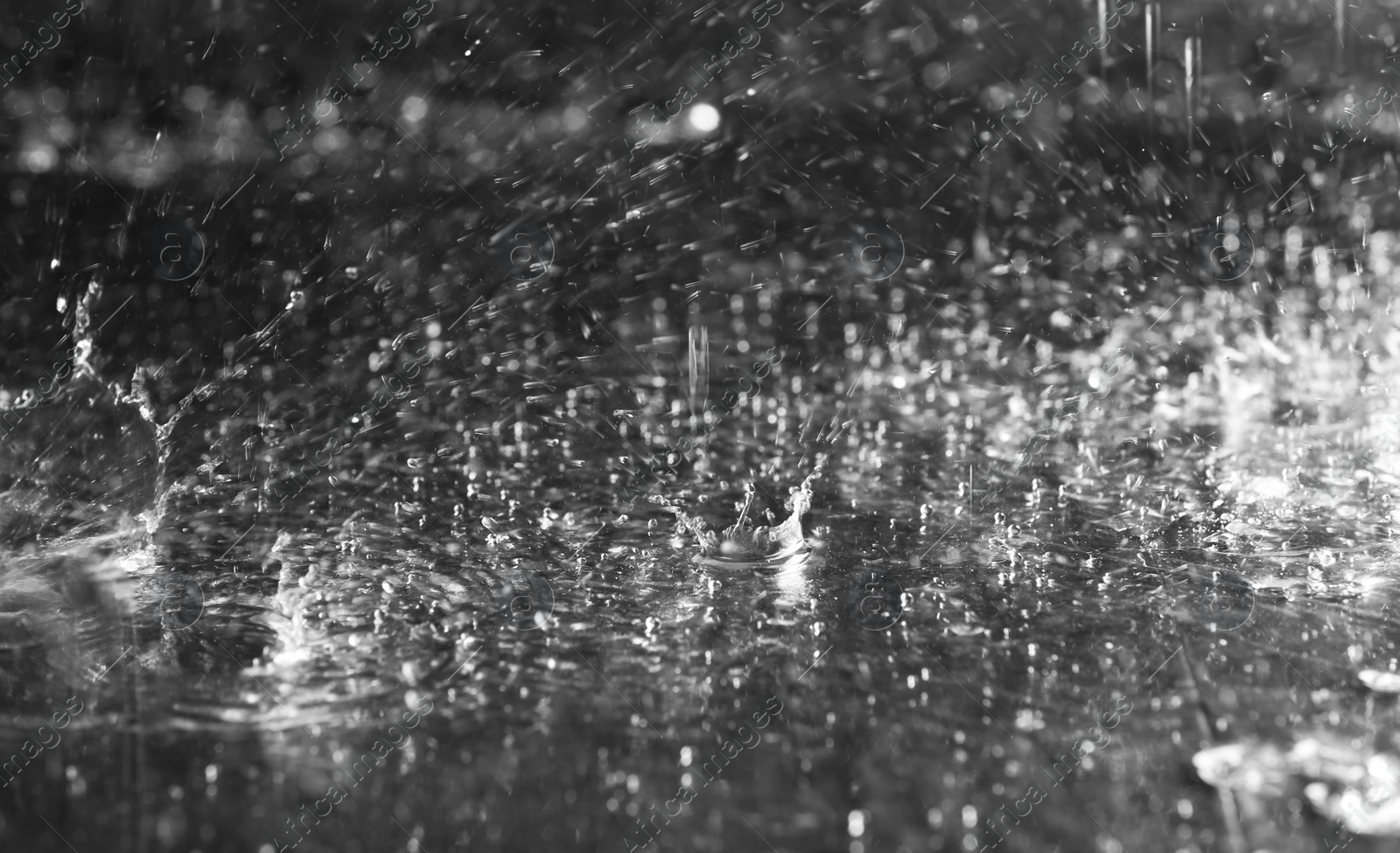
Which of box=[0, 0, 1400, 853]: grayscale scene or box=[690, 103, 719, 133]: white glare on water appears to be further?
box=[690, 103, 719, 133]: white glare on water

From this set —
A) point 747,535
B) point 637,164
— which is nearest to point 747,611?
point 747,535

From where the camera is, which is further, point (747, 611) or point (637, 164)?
point (637, 164)

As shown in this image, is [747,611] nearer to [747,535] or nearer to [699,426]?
[747,535]

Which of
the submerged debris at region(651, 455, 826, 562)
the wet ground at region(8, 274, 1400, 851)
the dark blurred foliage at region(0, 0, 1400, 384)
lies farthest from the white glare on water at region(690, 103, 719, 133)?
the submerged debris at region(651, 455, 826, 562)

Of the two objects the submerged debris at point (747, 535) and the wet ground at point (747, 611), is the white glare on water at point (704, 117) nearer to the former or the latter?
the wet ground at point (747, 611)

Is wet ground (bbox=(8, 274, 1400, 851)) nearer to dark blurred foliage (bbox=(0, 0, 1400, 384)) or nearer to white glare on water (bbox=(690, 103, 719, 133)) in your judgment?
dark blurred foliage (bbox=(0, 0, 1400, 384))

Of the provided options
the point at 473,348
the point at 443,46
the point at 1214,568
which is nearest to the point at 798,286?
the point at 473,348
